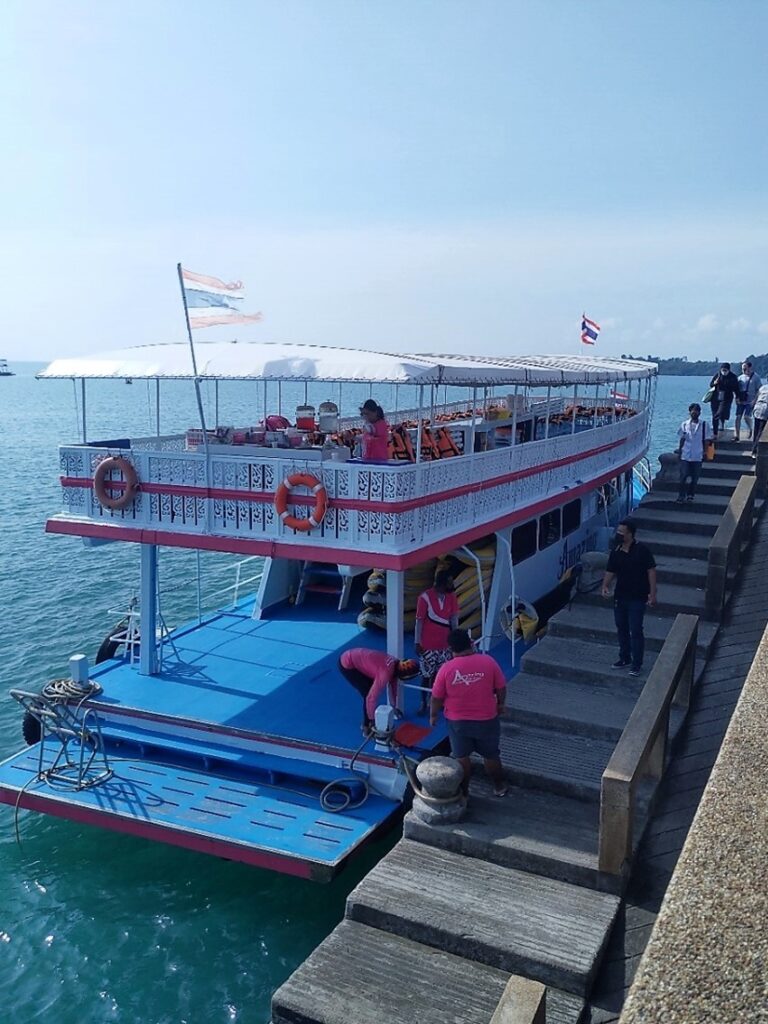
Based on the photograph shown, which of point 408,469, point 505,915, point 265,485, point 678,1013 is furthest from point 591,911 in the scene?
point 265,485

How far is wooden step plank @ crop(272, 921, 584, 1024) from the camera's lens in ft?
20.3

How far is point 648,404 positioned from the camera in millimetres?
23859

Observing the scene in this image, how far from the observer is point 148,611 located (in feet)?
38.5

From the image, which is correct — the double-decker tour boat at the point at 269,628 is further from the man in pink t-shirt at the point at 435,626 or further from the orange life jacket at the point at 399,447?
the man in pink t-shirt at the point at 435,626

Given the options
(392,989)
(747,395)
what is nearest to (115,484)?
(392,989)

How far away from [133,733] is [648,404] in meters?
17.8

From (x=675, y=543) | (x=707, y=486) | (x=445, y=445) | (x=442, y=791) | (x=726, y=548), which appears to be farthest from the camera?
(x=707, y=486)

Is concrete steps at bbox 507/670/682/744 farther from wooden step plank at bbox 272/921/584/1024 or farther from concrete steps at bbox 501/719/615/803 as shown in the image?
wooden step plank at bbox 272/921/584/1024

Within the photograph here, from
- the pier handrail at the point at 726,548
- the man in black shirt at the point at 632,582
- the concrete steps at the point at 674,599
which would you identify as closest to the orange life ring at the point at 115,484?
the man in black shirt at the point at 632,582

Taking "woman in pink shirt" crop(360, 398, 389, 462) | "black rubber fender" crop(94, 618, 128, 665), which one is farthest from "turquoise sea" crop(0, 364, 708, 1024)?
"woman in pink shirt" crop(360, 398, 389, 462)

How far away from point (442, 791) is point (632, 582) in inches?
142

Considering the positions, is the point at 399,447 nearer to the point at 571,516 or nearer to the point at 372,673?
the point at 372,673

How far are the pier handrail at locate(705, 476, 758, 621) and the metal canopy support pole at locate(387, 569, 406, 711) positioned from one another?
14.0 feet

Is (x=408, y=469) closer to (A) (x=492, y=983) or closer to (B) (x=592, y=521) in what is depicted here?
(A) (x=492, y=983)
